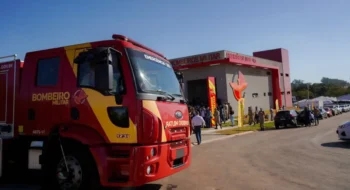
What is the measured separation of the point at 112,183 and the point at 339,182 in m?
4.82

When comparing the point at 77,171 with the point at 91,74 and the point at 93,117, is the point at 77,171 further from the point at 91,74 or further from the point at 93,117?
the point at 91,74

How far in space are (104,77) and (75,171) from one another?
1.86m

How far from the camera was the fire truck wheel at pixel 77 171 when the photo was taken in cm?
496

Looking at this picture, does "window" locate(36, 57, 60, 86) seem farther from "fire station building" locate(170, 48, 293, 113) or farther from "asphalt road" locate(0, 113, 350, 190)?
"fire station building" locate(170, 48, 293, 113)

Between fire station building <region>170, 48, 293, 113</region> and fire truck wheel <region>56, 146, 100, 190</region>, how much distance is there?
76.3 feet

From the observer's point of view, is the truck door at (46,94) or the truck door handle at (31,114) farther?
the truck door handle at (31,114)

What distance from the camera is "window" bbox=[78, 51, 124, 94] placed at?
4.87 meters

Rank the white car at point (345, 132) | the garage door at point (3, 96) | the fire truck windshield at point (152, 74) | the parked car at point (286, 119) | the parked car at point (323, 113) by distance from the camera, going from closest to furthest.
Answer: the fire truck windshield at point (152, 74) → the garage door at point (3, 96) → the white car at point (345, 132) → the parked car at point (286, 119) → the parked car at point (323, 113)

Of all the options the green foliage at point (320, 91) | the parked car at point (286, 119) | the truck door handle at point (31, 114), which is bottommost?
the parked car at point (286, 119)

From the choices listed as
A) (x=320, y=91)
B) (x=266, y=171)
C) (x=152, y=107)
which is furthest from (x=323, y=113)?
(x=320, y=91)

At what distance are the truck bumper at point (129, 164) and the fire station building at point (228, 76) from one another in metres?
23.3

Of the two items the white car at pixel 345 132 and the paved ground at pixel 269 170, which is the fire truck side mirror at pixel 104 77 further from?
the white car at pixel 345 132

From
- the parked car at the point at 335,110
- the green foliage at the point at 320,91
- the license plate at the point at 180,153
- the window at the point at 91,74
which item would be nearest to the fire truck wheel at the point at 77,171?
the window at the point at 91,74

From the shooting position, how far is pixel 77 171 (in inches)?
200
